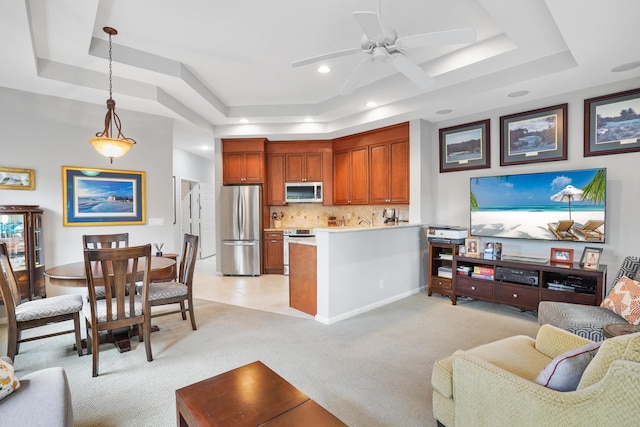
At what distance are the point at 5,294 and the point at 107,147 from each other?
1.43 metres

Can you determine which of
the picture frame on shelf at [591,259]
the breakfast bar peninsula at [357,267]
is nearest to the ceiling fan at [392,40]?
the breakfast bar peninsula at [357,267]

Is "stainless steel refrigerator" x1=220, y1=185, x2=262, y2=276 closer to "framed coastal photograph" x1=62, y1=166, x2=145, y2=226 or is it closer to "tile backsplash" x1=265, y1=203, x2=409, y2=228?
"tile backsplash" x1=265, y1=203, x2=409, y2=228

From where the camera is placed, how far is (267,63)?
3781 mm

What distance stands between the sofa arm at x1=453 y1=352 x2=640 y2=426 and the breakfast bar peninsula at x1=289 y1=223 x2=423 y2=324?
2048 mm

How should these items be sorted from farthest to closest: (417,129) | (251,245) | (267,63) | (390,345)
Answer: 1. (251,245)
2. (417,129)
3. (267,63)
4. (390,345)

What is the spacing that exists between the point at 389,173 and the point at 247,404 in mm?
4384

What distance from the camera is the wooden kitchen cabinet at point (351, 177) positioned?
5.61m

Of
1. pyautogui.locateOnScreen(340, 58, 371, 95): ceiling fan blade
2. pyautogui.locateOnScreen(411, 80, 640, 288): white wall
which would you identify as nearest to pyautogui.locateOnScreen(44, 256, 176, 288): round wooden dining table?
pyautogui.locateOnScreen(340, 58, 371, 95): ceiling fan blade

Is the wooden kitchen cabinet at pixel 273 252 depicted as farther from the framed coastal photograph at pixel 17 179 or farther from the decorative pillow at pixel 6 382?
the decorative pillow at pixel 6 382

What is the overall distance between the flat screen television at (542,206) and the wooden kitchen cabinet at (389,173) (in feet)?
3.48

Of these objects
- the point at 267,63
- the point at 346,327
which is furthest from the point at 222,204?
the point at 346,327

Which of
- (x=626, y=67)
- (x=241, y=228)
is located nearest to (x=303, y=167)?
(x=241, y=228)

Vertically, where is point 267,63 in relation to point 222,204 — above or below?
above

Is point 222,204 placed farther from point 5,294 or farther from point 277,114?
point 5,294
